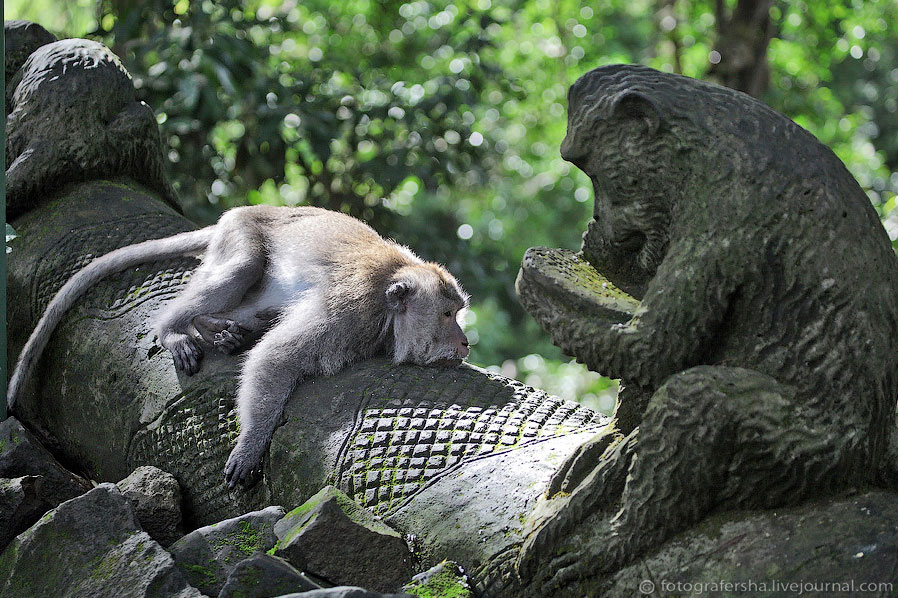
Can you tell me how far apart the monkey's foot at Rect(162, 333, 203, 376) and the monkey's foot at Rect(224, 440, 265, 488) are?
1.68 feet

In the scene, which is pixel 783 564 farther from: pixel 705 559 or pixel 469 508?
pixel 469 508

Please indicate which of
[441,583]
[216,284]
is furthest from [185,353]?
[441,583]

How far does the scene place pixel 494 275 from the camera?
9.14 metres

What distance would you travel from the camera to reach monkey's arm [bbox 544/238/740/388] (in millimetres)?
2422

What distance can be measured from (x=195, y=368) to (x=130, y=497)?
624mm

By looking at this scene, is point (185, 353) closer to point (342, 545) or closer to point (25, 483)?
point (25, 483)

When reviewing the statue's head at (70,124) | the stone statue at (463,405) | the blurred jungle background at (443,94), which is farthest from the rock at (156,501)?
the blurred jungle background at (443,94)

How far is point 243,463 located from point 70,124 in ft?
8.06

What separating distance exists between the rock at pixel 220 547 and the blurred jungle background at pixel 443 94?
4135 mm

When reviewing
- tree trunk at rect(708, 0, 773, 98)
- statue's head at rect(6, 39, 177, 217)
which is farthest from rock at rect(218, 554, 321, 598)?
tree trunk at rect(708, 0, 773, 98)

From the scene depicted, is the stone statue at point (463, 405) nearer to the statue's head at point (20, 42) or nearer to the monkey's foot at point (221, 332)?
the monkey's foot at point (221, 332)

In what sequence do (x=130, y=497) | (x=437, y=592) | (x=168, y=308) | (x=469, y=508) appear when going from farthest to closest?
(x=168, y=308) < (x=130, y=497) < (x=469, y=508) < (x=437, y=592)

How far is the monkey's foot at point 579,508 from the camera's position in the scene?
2.52m

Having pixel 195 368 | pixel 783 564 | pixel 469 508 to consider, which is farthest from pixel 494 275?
pixel 783 564
